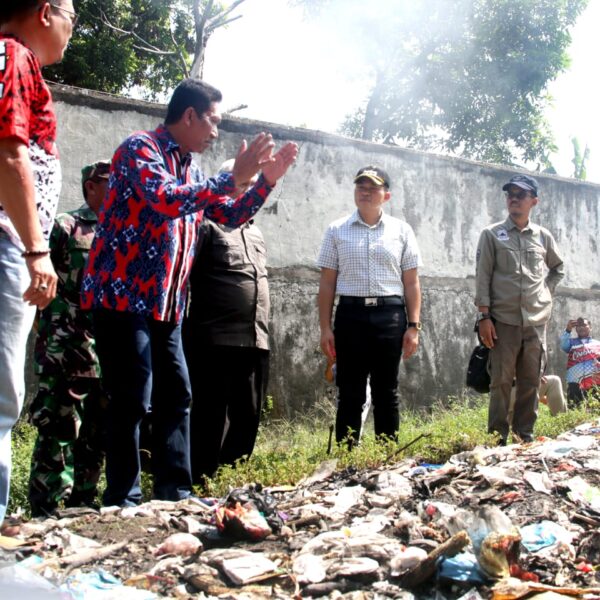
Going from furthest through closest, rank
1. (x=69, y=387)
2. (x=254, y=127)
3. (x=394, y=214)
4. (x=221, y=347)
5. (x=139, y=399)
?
(x=394, y=214)
(x=254, y=127)
(x=221, y=347)
(x=69, y=387)
(x=139, y=399)

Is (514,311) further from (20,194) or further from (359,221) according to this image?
(20,194)

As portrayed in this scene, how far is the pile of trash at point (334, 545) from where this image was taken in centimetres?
255

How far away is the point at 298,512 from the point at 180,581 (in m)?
0.81

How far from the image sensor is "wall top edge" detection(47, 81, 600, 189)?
6125 mm

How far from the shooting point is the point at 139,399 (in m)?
3.43

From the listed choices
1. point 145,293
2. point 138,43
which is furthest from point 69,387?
point 138,43

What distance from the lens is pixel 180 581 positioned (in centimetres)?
261

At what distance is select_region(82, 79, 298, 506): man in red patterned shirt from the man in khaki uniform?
274 cm

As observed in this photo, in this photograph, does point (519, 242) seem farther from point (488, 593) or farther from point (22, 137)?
point (22, 137)

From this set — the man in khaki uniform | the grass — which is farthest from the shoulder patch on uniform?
the grass

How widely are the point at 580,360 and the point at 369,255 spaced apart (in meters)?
4.17

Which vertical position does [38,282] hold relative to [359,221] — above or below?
below

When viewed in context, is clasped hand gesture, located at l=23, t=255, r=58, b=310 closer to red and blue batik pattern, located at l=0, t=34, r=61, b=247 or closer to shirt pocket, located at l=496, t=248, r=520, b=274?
red and blue batik pattern, located at l=0, t=34, r=61, b=247

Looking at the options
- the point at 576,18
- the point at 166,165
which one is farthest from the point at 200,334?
the point at 576,18
